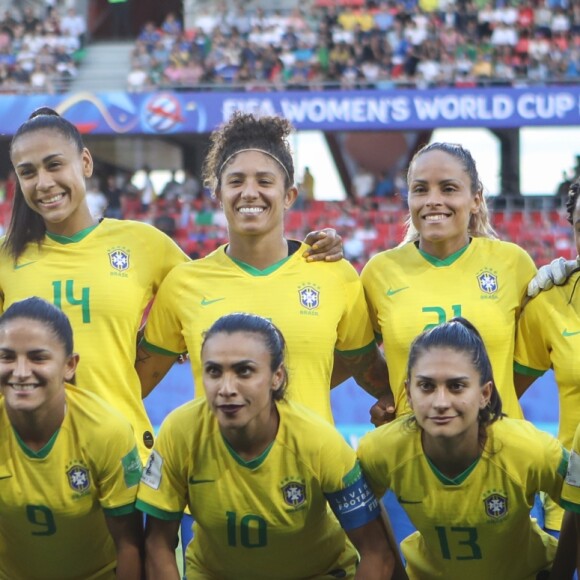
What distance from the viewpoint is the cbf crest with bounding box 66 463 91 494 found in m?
3.56

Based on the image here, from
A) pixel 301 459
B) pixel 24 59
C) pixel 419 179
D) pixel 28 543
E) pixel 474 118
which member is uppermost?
pixel 24 59

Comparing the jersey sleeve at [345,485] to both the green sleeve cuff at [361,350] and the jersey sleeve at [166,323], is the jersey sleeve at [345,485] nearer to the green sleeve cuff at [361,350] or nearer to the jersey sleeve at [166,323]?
the green sleeve cuff at [361,350]

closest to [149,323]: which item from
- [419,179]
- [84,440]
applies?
[84,440]

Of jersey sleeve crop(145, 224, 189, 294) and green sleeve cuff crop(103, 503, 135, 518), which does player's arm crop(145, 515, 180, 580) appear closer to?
green sleeve cuff crop(103, 503, 135, 518)

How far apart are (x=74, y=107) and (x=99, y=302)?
1348 centimetres

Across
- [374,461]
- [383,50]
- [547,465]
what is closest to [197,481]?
[374,461]

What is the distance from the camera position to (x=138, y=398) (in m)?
4.00

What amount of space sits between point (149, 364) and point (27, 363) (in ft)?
2.76

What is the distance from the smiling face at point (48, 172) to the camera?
3992 millimetres

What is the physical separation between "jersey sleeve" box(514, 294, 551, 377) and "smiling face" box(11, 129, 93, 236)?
1.71 m

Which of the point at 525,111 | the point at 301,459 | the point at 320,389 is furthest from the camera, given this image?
the point at 525,111

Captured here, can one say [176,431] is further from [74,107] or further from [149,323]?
[74,107]

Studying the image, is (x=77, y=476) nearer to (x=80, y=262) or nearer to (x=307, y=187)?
(x=80, y=262)

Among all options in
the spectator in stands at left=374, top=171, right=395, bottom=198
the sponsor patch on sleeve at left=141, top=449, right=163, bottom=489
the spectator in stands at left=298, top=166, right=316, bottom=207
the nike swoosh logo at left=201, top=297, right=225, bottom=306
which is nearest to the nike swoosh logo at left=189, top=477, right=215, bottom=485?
the sponsor patch on sleeve at left=141, top=449, right=163, bottom=489
